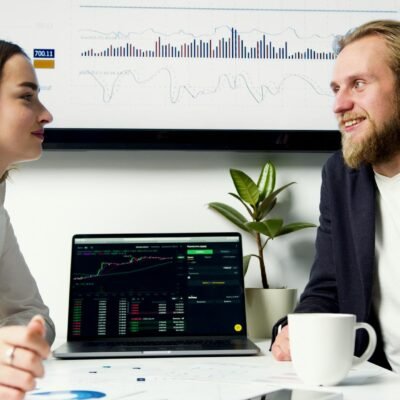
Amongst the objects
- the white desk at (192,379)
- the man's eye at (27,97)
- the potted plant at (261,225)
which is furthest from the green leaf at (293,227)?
the man's eye at (27,97)

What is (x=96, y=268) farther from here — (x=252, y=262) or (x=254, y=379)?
(x=254, y=379)

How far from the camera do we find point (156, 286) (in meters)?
1.40

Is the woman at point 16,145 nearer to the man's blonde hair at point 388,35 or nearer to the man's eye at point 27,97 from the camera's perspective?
the man's eye at point 27,97

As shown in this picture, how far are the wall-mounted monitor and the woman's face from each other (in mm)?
180

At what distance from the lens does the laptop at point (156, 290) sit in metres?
1.35

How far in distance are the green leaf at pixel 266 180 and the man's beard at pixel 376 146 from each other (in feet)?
0.69

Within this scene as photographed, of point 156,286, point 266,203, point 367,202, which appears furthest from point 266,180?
point 156,286

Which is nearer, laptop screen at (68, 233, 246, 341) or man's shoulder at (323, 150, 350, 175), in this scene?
laptop screen at (68, 233, 246, 341)

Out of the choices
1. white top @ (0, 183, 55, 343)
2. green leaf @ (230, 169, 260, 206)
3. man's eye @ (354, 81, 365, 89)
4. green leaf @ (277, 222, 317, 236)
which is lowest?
white top @ (0, 183, 55, 343)

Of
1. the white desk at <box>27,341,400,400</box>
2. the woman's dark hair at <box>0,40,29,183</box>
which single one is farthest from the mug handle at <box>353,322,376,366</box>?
the woman's dark hair at <box>0,40,29,183</box>

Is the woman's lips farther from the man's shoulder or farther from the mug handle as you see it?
the mug handle

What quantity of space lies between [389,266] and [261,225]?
309 millimetres

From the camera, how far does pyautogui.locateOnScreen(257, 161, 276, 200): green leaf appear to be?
1602 millimetres

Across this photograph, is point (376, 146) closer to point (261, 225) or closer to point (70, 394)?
point (261, 225)
